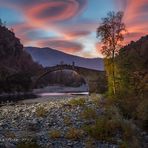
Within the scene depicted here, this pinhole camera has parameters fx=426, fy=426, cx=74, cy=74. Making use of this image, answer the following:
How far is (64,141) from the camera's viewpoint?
86.2 ft

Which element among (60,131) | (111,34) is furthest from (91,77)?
(60,131)

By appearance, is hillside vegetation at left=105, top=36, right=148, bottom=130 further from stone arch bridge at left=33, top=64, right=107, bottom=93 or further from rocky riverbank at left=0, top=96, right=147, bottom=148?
stone arch bridge at left=33, top=64, right=107, bottom=93

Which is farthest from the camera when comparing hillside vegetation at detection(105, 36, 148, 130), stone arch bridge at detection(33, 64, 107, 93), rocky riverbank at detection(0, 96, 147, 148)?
stone arch bridge at detection(33, 64, 107, 93)

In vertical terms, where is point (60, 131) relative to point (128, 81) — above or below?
below

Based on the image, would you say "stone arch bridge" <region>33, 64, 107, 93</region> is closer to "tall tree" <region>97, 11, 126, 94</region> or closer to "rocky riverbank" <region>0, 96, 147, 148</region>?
"tall tree" <region>97, 11, 126, 94</region>

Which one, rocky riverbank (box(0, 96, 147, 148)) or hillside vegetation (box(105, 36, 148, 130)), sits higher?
hillside vegetation (box(105, 36, 148, 130))

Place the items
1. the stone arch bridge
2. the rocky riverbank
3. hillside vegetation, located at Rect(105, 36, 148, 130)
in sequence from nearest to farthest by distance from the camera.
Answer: the rocky riverbank < hillside vegetation, located at Rect(105, 36, 148, 130) < the stone arch bridge

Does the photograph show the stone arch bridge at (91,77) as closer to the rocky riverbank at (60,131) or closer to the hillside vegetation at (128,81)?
the hillside vegetation at (128,81)

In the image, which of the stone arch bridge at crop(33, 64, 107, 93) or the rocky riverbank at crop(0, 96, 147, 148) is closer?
the rocky riverbank at crop(0, 96, 147, 148)

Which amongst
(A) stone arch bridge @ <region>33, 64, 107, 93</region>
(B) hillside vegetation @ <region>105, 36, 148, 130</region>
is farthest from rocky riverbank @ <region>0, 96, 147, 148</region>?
(A) stone arch bridge @ <region>33, 64, 107, 93</region>

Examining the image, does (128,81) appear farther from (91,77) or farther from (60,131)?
(91,77)

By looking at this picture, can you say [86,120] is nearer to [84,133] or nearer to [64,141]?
[84,133]

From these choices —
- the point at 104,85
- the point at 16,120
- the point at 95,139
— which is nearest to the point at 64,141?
the point at 95,139

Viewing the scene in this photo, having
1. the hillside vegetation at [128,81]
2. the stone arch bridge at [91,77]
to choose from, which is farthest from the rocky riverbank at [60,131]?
the stone arch bridge at [91,77]
